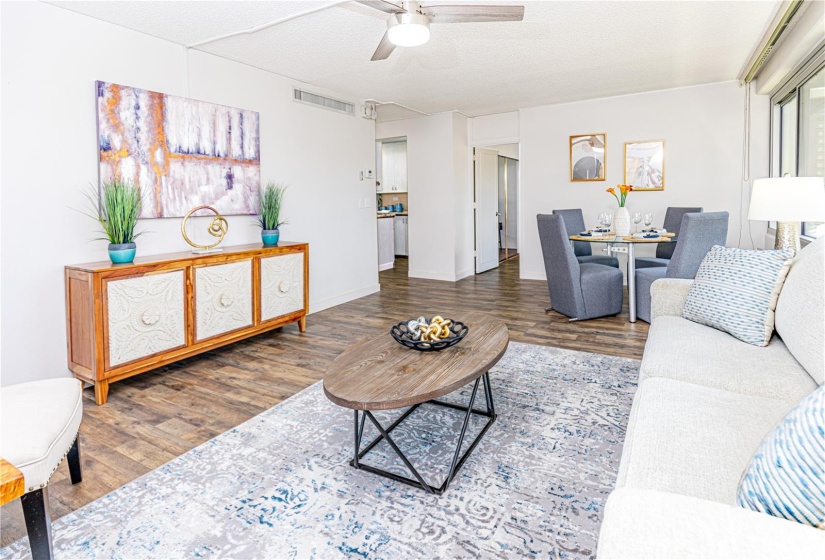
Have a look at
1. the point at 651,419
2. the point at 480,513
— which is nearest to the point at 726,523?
the point at 651,419

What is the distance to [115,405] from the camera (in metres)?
2.88

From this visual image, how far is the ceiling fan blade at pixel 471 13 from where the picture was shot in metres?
2.54

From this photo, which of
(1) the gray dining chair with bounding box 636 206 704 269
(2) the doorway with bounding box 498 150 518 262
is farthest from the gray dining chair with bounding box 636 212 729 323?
(2) the doorway with bounding box 498 150 518 262

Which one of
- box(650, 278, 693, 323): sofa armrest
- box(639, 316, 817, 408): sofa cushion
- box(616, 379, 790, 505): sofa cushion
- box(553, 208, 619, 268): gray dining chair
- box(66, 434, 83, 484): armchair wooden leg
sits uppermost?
box(553, 208, 619, 268): gray dining chair

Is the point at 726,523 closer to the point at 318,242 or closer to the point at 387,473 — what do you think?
the point at 387,473

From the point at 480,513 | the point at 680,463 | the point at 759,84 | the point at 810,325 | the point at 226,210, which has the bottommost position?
the point at 480,513

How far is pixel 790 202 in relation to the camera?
2975 millimetres

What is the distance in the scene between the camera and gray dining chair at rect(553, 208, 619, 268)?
5465mm

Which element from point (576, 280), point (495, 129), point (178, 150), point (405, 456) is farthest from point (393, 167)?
point (405, 456)

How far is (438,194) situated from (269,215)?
3.24 m

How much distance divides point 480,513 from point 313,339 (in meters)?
2.70

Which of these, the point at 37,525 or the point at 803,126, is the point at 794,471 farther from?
the point at 803,126

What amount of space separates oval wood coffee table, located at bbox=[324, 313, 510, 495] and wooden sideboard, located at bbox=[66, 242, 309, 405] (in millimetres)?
1627

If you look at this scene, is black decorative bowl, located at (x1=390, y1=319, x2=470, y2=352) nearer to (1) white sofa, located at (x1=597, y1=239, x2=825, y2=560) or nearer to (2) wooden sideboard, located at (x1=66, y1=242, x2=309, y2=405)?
(1) white sofa, located at (x1=597, y1=239, x2=825, y2=560)
